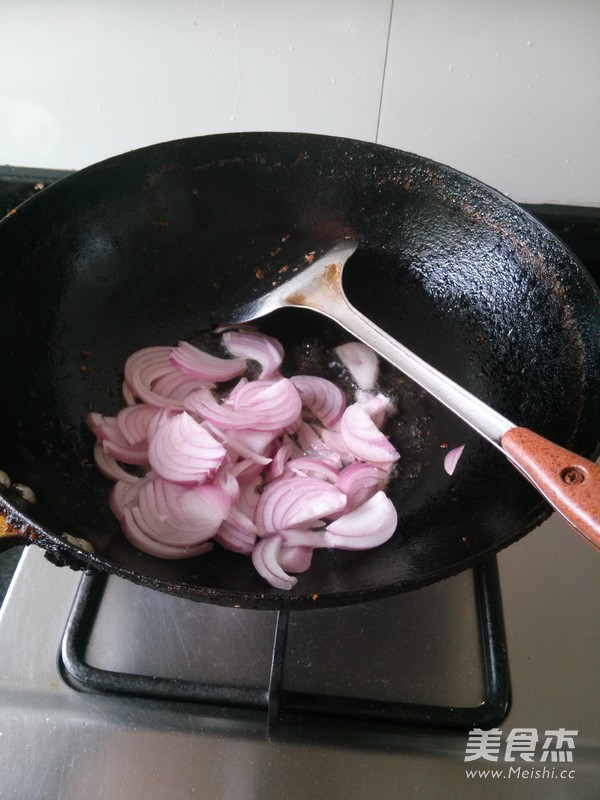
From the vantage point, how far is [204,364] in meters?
0.84

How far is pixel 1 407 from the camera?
660 mm

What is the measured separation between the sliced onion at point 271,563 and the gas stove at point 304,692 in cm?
6

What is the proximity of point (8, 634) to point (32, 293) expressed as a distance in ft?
1.29

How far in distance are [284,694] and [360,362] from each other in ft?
1.40

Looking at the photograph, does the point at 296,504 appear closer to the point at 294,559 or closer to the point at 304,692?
the point at 294,559

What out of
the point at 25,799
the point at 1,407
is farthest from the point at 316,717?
the point at 1,407

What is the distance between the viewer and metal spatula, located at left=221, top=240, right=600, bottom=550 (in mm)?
453

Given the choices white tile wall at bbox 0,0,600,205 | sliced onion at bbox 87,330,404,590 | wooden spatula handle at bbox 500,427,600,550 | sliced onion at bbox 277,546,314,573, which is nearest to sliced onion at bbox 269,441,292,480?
sliced onion at bbox 87,330,404,590

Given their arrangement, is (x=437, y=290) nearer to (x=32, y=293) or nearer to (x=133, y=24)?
(x=32, y=293)

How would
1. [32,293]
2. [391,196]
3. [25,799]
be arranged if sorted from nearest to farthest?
1. [25,799]
2. [32,293]
3. [391,196]

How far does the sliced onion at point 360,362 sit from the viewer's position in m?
0.85

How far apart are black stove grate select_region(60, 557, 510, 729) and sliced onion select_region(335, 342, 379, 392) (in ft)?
1.08

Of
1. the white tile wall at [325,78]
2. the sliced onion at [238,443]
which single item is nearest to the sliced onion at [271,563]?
the sliced onion at [238,443]

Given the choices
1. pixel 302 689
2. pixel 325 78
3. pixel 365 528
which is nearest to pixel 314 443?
pixel 365 528
